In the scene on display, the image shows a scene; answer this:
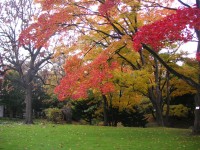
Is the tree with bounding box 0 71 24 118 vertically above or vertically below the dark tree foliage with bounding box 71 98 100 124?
above

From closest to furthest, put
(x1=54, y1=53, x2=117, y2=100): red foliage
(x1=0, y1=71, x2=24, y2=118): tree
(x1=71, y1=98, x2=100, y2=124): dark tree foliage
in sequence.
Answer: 1. (x1=54, y1=53, x2=117, y2=100): red foliage
2. (x1=71, y1=98, x2=100, y2=124): dark tree foliage
3. (x1=0, y1=71, x2=24, y2=118): tree

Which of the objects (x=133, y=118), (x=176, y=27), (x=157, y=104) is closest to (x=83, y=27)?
(x=176, y=27)

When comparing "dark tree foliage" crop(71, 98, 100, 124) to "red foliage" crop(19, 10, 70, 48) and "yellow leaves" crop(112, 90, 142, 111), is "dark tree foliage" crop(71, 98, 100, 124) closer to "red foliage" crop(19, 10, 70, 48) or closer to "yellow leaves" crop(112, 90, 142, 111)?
"yellow leaves" crop(112, 90, 142, 111)

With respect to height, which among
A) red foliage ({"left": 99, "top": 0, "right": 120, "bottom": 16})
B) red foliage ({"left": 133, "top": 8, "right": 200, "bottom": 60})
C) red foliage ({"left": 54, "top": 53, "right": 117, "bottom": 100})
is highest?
red foliage ({"left": 99, "top": 0, "right": 120, "bottom": 16})

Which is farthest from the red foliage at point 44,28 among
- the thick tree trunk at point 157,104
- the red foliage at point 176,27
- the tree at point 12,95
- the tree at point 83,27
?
the tree at point 12,95

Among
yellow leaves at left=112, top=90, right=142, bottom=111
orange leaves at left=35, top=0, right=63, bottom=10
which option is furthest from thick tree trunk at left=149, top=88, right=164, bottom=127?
orange leaves at left=35, top=0, right=63, bottom=10

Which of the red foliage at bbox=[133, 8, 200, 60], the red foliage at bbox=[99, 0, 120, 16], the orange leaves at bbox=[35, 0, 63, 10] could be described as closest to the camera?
the red foliage at bbox=[133, 8, 200, 60]

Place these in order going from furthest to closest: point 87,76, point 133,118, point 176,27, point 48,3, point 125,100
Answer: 1. point 133,118
2. point 125,100
3. point 87,76
4. point 48,3
5. point 176,27

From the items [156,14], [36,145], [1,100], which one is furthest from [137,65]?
[1,100]

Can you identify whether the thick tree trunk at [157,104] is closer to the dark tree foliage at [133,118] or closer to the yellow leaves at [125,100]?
the yellow leaves at [125,100]

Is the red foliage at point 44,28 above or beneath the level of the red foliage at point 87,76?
above

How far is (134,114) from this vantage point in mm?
25484

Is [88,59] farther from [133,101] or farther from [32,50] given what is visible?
[32,50]

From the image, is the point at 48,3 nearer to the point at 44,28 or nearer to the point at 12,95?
the point at 44,28
